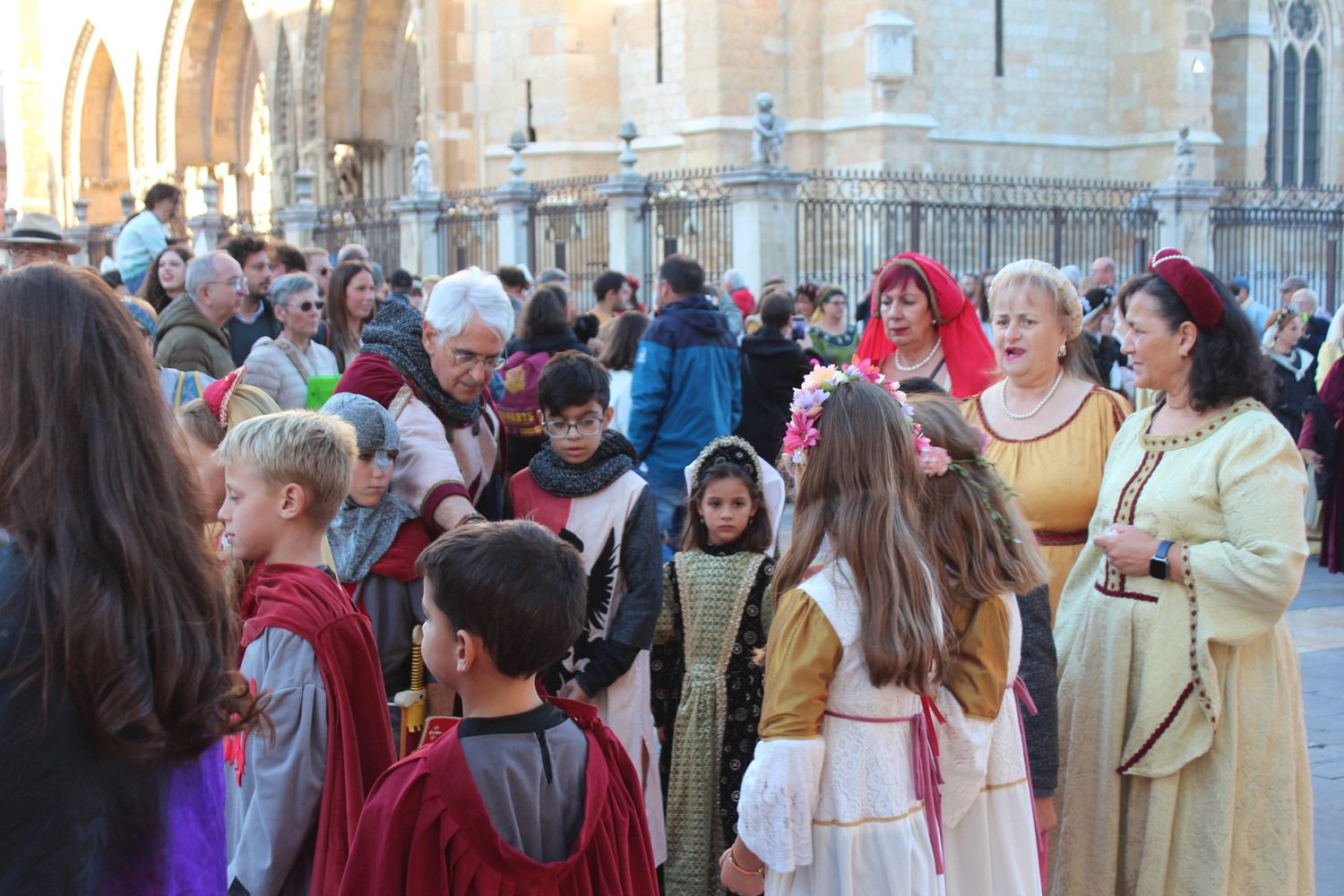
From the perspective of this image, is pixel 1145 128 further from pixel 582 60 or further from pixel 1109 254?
pixel 582 60

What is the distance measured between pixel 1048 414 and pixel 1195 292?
26.4 inches

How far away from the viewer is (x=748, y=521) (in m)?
4.80

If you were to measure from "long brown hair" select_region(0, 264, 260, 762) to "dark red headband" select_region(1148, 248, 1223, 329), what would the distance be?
2957 mm

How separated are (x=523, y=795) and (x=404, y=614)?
1.59 m

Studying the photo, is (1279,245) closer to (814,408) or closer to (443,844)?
(814,408)

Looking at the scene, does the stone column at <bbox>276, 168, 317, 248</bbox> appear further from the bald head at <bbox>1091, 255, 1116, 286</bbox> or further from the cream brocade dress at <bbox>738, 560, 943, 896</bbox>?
the cream brocade dress at <bbox>738, 560, 943, 896</bbox>

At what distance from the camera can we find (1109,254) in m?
22.2

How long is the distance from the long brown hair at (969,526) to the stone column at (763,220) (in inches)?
587

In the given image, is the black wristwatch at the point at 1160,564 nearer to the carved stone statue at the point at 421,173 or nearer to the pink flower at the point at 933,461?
the pink flower at the point at 933,461

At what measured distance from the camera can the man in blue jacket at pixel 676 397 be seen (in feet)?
25.9

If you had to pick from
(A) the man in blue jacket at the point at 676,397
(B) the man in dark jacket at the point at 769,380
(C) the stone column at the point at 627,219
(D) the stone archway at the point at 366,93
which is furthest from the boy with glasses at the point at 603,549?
(D) the stone archway at the point at 366,93

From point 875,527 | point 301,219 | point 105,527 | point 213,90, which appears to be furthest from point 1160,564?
point 213,90

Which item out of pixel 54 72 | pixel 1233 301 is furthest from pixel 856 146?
pixel 54 72

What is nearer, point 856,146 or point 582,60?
point 856,146
